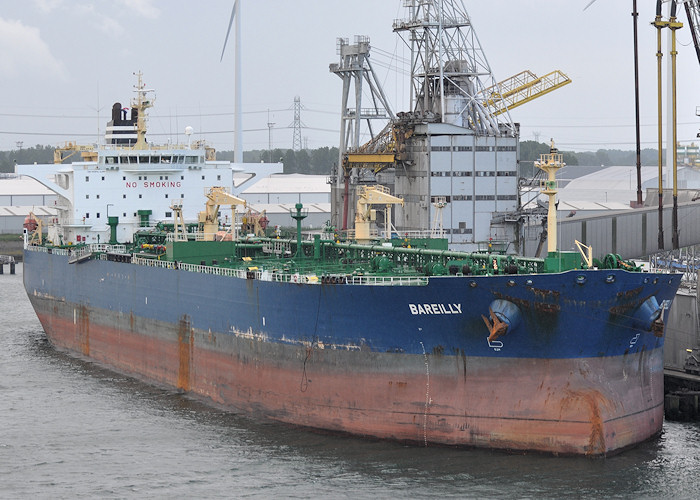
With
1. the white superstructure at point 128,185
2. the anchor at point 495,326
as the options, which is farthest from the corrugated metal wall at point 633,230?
the anchor at point 495,326

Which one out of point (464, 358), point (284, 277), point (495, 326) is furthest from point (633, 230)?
point (495, 326)

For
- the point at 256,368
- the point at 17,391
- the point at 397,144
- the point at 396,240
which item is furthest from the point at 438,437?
the point at 397,144

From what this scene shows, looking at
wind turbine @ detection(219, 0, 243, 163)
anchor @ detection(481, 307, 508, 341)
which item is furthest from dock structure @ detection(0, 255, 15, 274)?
anchor @ detection(481, 307, 508, 341)

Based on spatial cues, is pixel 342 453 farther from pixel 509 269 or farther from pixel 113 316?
pixel 113 316

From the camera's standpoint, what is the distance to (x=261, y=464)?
2338 cm

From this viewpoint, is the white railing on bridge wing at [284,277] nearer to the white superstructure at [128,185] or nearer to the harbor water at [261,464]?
the harbor water at [261,464]

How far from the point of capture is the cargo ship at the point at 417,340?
74.9 ft

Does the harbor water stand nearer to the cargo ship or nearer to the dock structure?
the cargo ship

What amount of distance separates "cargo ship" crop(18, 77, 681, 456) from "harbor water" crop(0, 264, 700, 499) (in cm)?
57

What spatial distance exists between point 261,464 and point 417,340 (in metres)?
4.27

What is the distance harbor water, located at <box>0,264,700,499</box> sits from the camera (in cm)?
2156

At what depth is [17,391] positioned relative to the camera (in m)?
31.6

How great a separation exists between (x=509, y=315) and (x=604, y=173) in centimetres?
9830

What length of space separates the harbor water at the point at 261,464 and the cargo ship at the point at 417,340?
1.87 ft
